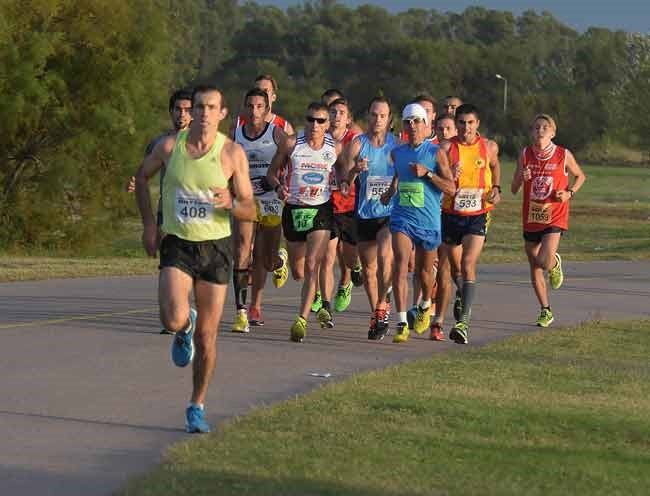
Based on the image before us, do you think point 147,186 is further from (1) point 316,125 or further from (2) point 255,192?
(2) point 255,192

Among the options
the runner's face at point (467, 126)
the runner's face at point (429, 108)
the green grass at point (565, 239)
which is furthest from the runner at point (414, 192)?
the green grass at point (565, 239)

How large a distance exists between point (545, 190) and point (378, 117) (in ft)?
7.22

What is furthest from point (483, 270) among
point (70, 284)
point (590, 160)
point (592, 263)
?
point (590, 160)

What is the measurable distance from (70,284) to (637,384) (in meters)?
9.86

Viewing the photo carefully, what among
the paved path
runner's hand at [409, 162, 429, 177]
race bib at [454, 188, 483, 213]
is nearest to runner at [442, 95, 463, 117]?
race bib at [454, 188, 483, 213]

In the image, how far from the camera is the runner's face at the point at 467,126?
1485 cm

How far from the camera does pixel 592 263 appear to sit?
27.1m

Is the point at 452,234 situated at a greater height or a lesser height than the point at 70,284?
greater

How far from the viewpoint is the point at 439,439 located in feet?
30.9

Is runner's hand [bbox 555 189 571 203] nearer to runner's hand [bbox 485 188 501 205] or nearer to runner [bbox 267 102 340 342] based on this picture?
runner's hand [bbox 485 188 501 205]

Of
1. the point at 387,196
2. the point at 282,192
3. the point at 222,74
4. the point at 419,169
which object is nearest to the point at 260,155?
the point at 282,192

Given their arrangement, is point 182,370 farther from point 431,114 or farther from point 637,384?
point 431,114

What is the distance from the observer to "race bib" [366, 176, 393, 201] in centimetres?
1478

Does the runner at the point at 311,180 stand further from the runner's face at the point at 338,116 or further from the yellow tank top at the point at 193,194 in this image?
the yellow tank top at the point at 193,194
